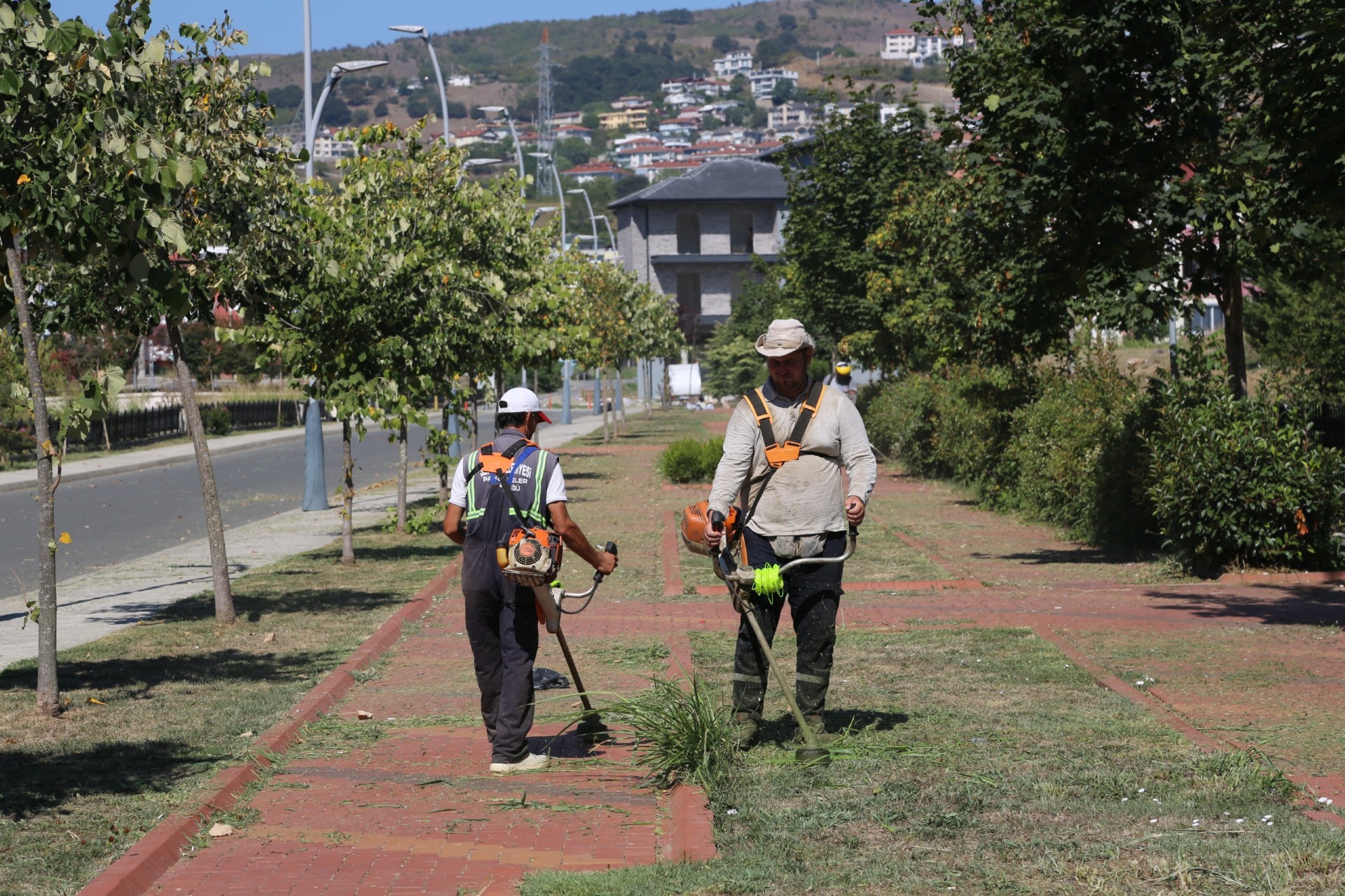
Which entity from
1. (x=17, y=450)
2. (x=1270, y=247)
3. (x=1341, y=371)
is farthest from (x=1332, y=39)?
(x=17, y=450)

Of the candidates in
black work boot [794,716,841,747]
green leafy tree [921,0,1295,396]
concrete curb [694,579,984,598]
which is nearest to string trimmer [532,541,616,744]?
black work boot [794,716,841,747]

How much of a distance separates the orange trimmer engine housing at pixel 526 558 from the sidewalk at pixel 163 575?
4943 mm

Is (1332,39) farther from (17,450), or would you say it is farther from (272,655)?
(17,450)

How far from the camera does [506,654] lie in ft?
23.8

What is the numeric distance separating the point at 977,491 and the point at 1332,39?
14.0 meters

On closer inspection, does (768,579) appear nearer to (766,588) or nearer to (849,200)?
(766,588)

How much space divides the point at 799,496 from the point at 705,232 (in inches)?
3365

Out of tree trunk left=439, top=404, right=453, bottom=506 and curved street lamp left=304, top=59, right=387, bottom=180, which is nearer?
tree trunk left=439, top=404, right=453, bottom=506

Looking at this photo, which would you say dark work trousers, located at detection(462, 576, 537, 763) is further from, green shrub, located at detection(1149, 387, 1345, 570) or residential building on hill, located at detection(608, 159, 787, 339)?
residential building on hill, located at detection(608, 159, 787, 339)

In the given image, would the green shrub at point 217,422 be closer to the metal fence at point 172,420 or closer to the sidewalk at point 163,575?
the metal fence at point 172,420

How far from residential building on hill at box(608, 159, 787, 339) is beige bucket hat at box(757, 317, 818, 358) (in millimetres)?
82717

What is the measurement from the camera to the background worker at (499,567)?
7.19 metres

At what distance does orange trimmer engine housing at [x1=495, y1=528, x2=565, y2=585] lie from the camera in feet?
22.9

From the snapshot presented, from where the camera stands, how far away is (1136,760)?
688 centimetres
